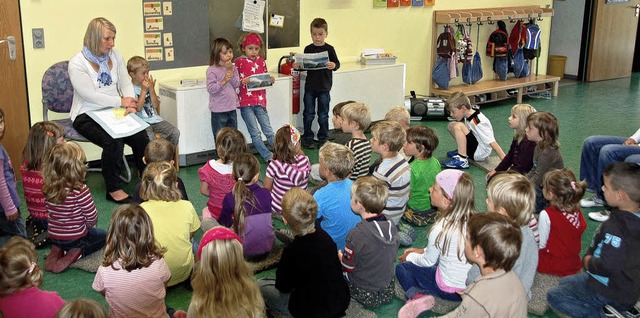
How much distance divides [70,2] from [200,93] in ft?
4.33

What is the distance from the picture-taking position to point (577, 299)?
11.2ft

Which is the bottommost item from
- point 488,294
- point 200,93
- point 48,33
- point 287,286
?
point 287,286

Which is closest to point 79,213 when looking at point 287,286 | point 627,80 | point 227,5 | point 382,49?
point 287,286

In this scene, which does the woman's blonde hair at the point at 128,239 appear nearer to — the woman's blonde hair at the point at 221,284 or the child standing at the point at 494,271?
the woman's blonde hair at the point at 221,284

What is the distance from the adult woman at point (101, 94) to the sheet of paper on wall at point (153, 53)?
0.72 meters

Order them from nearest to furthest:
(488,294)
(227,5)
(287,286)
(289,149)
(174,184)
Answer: (488,294)
(287,286)
(174,184)
(289,149)
(227,5)

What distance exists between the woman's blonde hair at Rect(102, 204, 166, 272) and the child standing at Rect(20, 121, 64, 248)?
1.44 metres

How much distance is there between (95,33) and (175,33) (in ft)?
3.96

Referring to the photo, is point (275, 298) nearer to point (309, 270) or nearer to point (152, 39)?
point (309, 270)

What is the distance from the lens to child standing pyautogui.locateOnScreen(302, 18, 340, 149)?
6648 mm

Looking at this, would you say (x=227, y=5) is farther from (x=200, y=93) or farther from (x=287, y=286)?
(x=287, y=286)

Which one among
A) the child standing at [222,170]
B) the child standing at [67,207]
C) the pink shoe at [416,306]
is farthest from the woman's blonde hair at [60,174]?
the pink shoe at [416,306]

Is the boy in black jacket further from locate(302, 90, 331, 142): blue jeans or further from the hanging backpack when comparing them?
the hanging backpack

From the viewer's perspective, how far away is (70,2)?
5516mm
